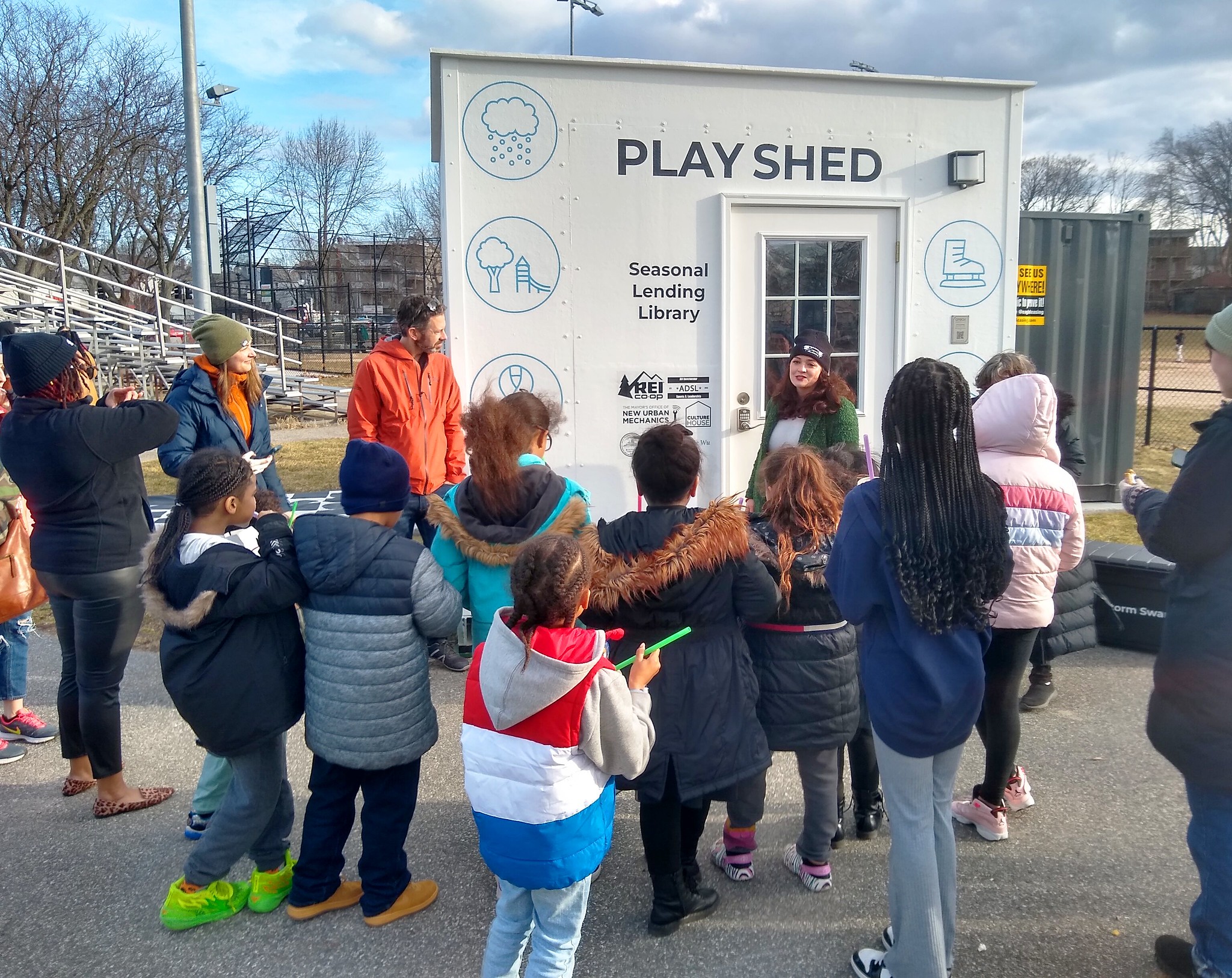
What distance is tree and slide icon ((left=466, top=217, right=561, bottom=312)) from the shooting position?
5.11 meters

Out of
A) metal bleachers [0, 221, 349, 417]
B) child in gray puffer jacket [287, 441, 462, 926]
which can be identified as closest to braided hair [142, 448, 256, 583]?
child in gray puffer jacket [287, 441, 462, 926]

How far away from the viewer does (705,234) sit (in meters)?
5.38

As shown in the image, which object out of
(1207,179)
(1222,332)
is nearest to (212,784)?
(1222,332)

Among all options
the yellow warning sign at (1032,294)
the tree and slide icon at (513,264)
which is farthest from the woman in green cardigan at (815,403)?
the yellow warning sign at (1032,294)

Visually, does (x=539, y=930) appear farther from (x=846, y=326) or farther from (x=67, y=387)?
(x=846, y=326)

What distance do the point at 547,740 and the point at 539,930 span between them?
0.52 m

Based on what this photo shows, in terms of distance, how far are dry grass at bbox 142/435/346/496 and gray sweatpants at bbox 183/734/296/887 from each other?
264 inches

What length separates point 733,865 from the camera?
299 cm

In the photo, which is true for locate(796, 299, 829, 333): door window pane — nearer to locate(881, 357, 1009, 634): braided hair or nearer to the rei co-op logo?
the rei co-op logo

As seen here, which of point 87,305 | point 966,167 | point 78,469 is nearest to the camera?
point 78,469

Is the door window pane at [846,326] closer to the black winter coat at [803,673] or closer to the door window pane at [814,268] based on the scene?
the door window pane at [814,268]

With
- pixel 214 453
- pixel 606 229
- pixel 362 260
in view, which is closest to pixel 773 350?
pixel 606 229

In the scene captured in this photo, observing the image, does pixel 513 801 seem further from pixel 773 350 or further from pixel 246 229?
pixel 246 229

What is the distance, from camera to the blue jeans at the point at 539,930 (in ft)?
7.37
